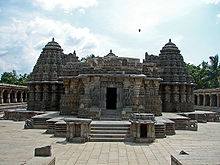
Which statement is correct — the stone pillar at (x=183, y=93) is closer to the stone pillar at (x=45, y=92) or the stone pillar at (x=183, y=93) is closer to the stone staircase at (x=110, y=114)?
the stone staircase at (x=110, y=114)

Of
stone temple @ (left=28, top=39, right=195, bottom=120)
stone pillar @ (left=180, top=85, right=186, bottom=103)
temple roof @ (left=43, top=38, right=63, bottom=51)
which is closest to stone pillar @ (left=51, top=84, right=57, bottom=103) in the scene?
stone temple @ (left=28, top=39, right=195, bottom=120)

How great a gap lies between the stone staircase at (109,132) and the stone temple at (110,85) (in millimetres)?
1986

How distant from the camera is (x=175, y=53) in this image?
24281mm

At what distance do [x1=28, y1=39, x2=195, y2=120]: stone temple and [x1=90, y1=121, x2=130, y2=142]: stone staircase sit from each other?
1986 millimetres

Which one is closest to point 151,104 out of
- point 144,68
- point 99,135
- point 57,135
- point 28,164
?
point 144,68

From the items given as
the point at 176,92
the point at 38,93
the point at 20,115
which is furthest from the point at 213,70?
the point at 20,115

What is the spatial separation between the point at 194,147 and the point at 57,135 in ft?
23.2

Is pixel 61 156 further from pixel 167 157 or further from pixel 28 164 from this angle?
pixel 167 157

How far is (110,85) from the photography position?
48.7 feet

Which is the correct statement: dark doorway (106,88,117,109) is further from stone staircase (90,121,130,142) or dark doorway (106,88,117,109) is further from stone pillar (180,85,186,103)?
stone pillar (180,85,186,103)

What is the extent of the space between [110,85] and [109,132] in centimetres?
456

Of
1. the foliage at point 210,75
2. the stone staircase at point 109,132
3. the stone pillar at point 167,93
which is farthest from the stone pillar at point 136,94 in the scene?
the foliage at point 210,75

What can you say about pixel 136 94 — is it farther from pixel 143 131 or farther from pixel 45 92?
pixel 45 92

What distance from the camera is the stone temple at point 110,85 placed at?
47.9 feet
